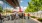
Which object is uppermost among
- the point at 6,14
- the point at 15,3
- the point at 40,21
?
the point at 15,3

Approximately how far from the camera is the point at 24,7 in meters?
1.56

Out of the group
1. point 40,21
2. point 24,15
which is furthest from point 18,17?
point 40,21

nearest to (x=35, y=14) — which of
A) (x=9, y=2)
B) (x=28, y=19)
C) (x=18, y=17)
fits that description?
(x=28, y=19)

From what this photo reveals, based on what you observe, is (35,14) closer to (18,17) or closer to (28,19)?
(28,19)

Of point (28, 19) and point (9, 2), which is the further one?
point (28, 19)

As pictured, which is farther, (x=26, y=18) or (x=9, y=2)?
(x=26, y=18)

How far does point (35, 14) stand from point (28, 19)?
0.37 ft

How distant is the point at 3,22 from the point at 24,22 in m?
0.26

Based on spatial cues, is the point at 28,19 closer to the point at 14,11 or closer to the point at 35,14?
the point at 35,14

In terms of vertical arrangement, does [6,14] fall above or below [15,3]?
below

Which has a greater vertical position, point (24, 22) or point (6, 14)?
point (6, 14)

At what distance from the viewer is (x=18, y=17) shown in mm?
1551

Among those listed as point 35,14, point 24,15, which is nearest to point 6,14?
point 24,15

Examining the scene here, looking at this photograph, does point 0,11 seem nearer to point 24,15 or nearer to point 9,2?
point 9,2
